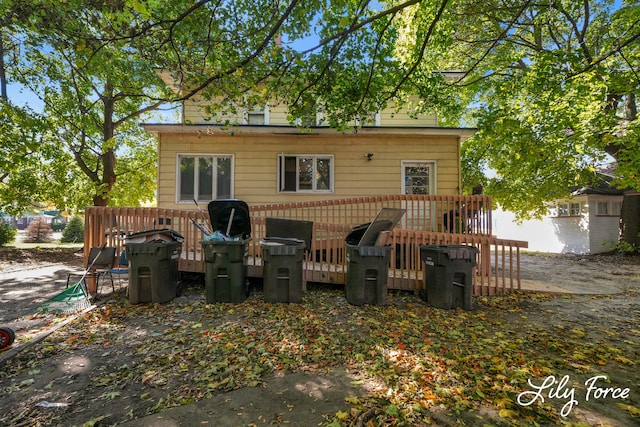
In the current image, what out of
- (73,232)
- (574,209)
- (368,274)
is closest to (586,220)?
(574,209)

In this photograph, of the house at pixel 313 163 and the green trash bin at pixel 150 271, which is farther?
the house at pixel 313 163

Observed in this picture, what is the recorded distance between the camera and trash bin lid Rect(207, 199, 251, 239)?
523 cm

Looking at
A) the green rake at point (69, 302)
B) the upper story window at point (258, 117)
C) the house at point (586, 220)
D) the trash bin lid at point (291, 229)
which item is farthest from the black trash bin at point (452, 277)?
the house at point (586, 220)

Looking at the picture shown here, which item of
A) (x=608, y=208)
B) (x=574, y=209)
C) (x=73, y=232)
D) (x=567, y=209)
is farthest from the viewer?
(x=73, y=232)

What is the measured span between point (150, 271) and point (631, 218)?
18.2m

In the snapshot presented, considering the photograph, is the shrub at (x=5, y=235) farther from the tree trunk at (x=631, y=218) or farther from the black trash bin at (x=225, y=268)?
the tree trunk at (x=631, y=218)

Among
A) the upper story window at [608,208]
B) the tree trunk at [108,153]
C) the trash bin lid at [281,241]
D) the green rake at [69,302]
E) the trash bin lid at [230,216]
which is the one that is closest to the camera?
the green rake at [69,302]

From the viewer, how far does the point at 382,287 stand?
4809mm

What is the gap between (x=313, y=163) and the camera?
884 cm

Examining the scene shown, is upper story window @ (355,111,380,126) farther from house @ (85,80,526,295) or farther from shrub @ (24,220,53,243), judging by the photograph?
shrub @ (24,220,53,243)

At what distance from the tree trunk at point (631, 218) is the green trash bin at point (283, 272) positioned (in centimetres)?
1560

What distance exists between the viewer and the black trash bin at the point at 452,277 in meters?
4.71

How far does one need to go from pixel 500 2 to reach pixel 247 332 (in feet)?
38.7

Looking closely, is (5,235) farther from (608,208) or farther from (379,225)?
(608,208)
